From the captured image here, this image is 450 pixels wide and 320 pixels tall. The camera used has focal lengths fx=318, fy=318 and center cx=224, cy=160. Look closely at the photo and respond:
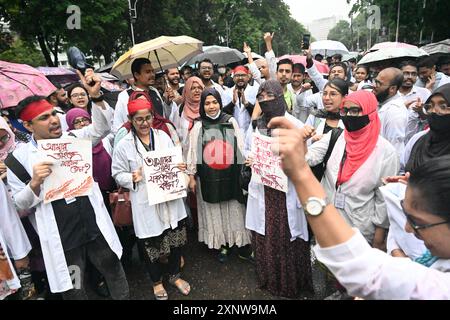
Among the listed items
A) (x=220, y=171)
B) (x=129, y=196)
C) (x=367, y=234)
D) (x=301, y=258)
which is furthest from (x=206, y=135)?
(x=367, y=234)

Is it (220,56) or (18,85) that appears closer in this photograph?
(18,85)

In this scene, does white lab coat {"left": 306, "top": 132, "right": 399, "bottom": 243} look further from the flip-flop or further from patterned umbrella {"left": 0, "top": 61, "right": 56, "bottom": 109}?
patterned umbrella {"left": 0, "top": 61, "right": 56, "bottom": 109}

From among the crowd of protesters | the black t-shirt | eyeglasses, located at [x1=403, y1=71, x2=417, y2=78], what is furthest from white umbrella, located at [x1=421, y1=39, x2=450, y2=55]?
the black t-shirt

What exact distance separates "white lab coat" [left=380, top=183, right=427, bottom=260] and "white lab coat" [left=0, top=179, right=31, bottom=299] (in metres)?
2.66

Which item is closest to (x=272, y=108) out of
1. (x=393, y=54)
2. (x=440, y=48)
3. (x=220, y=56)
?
(x=393, y=54)

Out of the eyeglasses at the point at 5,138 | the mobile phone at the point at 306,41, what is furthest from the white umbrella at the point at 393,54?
the eyeglasses at the point at 5,138

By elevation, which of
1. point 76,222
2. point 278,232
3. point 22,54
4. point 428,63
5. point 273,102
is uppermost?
point 22,54

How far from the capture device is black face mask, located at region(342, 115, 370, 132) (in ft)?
8.77

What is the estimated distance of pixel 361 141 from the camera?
8.75 ft

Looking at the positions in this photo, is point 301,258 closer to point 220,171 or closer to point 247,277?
point 247,277

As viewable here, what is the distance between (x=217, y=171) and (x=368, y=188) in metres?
1.64

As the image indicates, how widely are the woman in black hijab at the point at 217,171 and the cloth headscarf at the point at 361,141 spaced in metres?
1.31

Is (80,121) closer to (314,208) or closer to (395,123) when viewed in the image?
(314,208)

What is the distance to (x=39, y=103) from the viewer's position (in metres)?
2.57
